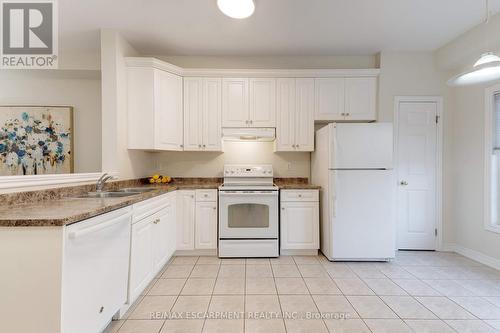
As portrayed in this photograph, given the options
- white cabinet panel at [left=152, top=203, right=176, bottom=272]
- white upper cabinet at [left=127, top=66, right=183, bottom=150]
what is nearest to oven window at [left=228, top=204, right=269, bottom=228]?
white cabinet panel at [left=152, top=203, right=176, bottom=272]

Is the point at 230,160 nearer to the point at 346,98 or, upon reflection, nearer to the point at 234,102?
the point at 234,102

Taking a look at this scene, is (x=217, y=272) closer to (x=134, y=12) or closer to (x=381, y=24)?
(x=134, y=12)

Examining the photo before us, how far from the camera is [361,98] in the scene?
11.2ft

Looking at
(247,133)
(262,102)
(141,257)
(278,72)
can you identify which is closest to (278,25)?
(278,72)

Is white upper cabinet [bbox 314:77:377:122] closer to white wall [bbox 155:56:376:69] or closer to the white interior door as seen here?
white wall [bbox 155:56:376:69]

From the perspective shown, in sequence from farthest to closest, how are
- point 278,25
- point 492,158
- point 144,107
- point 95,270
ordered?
1. point 144,107
2. point 492,158
3. point 278,25
4. point 95,270

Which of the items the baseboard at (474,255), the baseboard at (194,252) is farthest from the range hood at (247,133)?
the baseboard at (474,255)

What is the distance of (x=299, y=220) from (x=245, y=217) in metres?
0.71

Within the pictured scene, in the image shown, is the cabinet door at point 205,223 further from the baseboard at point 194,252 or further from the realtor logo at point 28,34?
the realtor logo at point 28,34

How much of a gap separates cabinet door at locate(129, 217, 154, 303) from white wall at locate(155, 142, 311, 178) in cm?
149

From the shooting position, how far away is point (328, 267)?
286 cm

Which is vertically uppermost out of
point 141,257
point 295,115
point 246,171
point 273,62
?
point 273,62

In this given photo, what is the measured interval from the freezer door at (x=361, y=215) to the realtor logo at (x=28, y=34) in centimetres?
363

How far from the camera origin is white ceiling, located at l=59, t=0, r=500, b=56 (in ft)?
8.03
